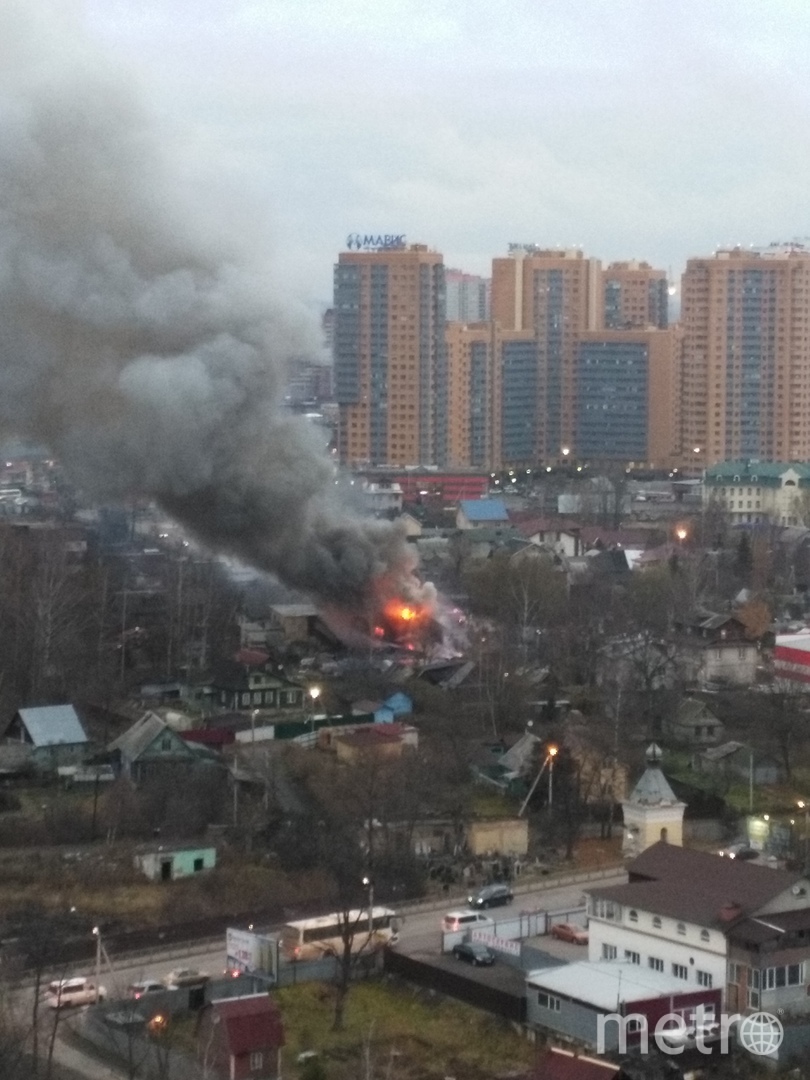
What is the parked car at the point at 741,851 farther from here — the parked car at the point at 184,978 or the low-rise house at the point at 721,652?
the low-rise house at the point at 721,652

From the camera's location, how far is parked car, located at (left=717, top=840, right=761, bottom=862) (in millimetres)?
11258

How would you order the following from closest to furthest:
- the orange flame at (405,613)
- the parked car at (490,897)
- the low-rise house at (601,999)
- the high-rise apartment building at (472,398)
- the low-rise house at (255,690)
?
1. the low-rise house at (601,999)
2. the parked car at (490,897)
3. the low-rise house at (255,690)
4. the orange flame at (405,613)
5. the high-rise apartment building at (472,398)

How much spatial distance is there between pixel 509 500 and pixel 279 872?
22.5 meters

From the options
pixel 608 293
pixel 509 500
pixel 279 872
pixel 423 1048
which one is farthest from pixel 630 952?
pixel 608 293

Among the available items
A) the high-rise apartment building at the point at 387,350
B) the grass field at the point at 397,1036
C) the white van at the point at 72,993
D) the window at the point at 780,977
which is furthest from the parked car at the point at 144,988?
the high-rise apartment building at the point at 387,350

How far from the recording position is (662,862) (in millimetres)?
10047

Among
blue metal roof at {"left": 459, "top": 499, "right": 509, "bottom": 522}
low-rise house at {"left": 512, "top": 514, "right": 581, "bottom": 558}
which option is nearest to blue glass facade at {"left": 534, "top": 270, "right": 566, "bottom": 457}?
blue metal roof at {"left": 459, "top": 499, "right": 509, "bottom": 522}

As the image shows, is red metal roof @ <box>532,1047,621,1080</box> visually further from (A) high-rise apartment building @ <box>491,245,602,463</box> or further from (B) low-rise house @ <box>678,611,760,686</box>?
(A) high-rise apartment building @ <box>491,245,602,463</box>

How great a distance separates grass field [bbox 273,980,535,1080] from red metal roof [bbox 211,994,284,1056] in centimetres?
17

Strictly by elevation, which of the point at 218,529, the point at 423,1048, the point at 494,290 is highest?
the point at 494,290

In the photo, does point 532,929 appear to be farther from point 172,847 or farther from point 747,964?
point 172,847

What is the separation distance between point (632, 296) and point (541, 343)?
757 centimetres

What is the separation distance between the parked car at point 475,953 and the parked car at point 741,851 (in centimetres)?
207

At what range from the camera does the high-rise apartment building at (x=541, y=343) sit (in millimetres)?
40031
